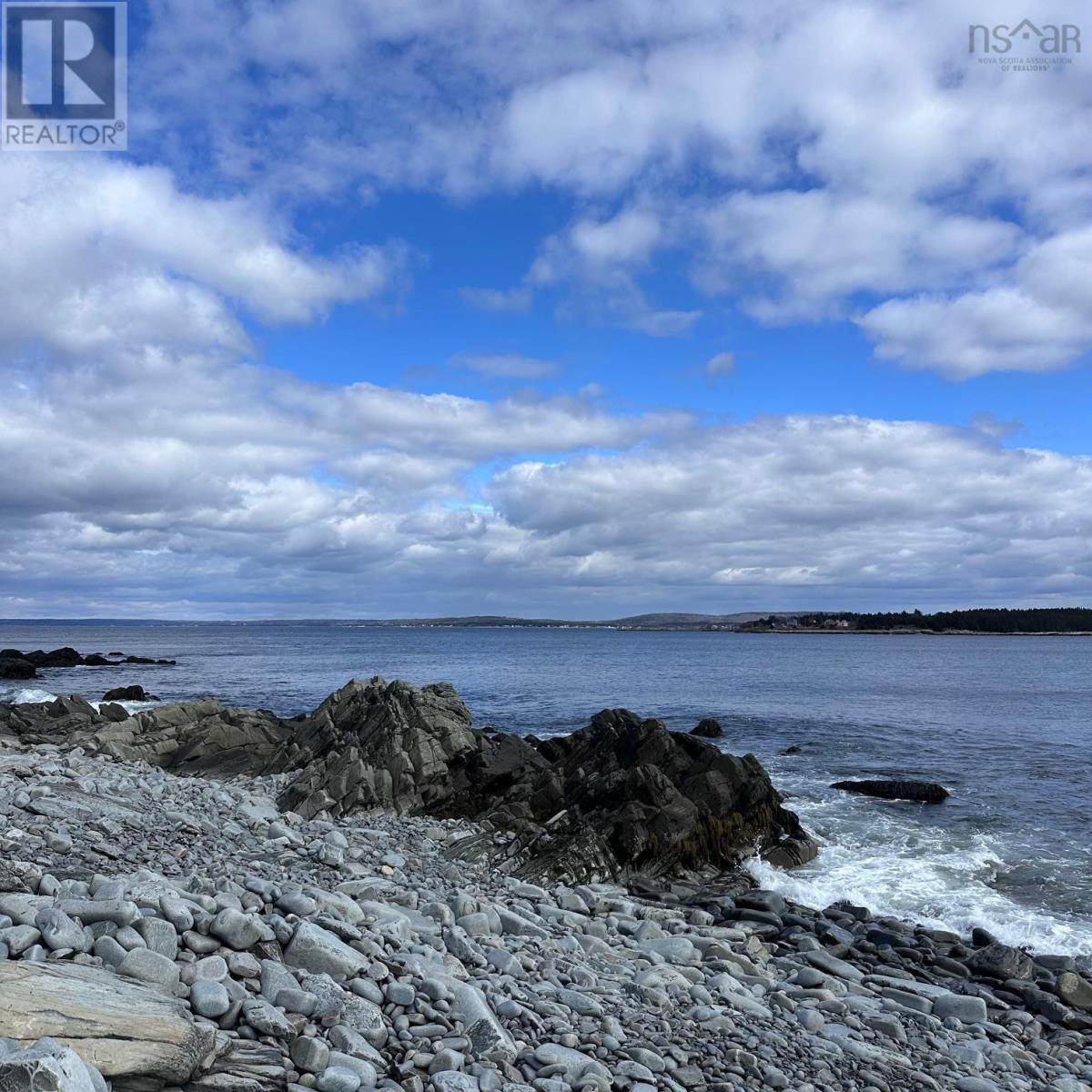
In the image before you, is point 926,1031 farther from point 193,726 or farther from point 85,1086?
point 193,726

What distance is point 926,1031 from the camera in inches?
351

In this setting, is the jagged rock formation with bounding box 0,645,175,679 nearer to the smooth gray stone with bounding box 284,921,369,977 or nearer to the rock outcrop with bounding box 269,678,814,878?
the rock outcrop with bounding box 269,678,814,878

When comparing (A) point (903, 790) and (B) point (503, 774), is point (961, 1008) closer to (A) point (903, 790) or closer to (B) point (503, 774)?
(B) point (503, 774)

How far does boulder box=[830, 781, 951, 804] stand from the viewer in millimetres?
22875

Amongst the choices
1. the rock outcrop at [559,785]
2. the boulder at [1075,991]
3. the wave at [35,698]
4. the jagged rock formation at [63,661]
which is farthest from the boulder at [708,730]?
the jagged rock formation at [63,661]

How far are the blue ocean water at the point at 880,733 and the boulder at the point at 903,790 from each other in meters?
0.48

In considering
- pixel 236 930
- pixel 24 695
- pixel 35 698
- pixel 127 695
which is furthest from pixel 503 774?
pixel 24 695

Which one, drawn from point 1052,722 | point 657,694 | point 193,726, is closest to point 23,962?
point 193,726

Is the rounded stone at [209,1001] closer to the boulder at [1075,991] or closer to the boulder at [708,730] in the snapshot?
the boulder at [1075,991]

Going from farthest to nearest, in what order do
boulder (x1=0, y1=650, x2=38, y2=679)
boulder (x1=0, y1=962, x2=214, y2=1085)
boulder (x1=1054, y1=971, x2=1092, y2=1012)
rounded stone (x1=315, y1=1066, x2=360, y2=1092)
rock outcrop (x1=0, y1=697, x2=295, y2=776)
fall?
boulder (x1=0, y1=650, x2=38, y2=679) → rock outcrop (x1=0, y1=697, x2=295, y2=776) → boulder (x1=1054, y1=971, x2=1092, y2=1012) → rounded stone (x1=315, y1=1066, x2=360, y2=1092) → boulder (x1=0, y1=962, x2=214, y2=1085)

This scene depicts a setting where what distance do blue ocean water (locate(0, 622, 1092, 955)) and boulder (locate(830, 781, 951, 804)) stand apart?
0.48 meters

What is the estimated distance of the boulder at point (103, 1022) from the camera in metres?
5.27

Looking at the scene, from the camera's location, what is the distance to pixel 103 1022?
5.48m

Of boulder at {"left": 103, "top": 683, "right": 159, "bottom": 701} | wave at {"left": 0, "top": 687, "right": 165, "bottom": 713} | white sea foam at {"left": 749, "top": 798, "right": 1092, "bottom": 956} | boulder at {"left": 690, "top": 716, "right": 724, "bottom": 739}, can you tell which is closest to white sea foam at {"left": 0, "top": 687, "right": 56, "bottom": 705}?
wave at {"left": 0, "top": 687, "right": 165, "bottom": 713}
